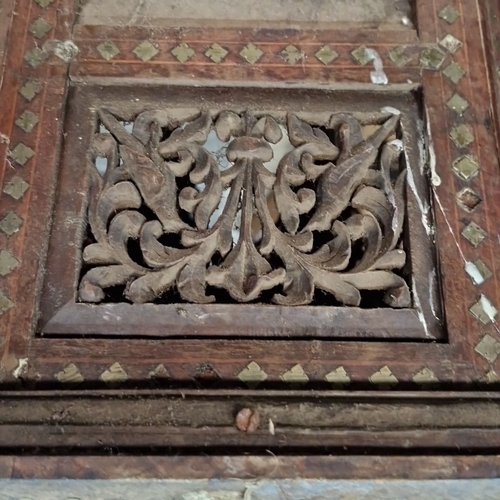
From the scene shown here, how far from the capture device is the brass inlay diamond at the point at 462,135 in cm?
185

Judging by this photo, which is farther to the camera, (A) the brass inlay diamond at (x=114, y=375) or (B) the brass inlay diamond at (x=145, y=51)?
(B) the brass inlay diamond at (x=145, y=51)

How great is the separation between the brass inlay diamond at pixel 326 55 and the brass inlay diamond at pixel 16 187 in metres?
0.82

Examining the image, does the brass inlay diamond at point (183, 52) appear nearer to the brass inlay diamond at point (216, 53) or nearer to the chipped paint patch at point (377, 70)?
the brass inlay diamond at point (216, 53)

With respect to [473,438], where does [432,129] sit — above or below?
above

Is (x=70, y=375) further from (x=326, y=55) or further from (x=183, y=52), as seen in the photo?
(x=326, y=55)

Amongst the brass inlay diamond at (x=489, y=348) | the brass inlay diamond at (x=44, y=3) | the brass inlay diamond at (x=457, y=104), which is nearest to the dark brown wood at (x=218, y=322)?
the brass inlay diamond at (x=489, y=348)

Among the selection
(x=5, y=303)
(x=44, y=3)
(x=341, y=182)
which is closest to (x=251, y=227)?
(x=341, y=182)

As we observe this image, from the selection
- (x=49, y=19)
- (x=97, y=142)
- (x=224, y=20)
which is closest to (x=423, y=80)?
(x=224, y=20)

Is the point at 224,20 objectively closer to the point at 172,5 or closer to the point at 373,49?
the point at 172,5

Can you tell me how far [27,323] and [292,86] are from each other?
34.9 inches

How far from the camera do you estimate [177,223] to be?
175cm

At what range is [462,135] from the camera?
6.09 feet

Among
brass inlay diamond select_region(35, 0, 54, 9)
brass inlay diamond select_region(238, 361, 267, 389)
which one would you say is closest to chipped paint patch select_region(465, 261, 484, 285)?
brass inlay diamond select_region(238, 361, 267, 389)

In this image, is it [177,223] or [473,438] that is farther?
[177,223]
